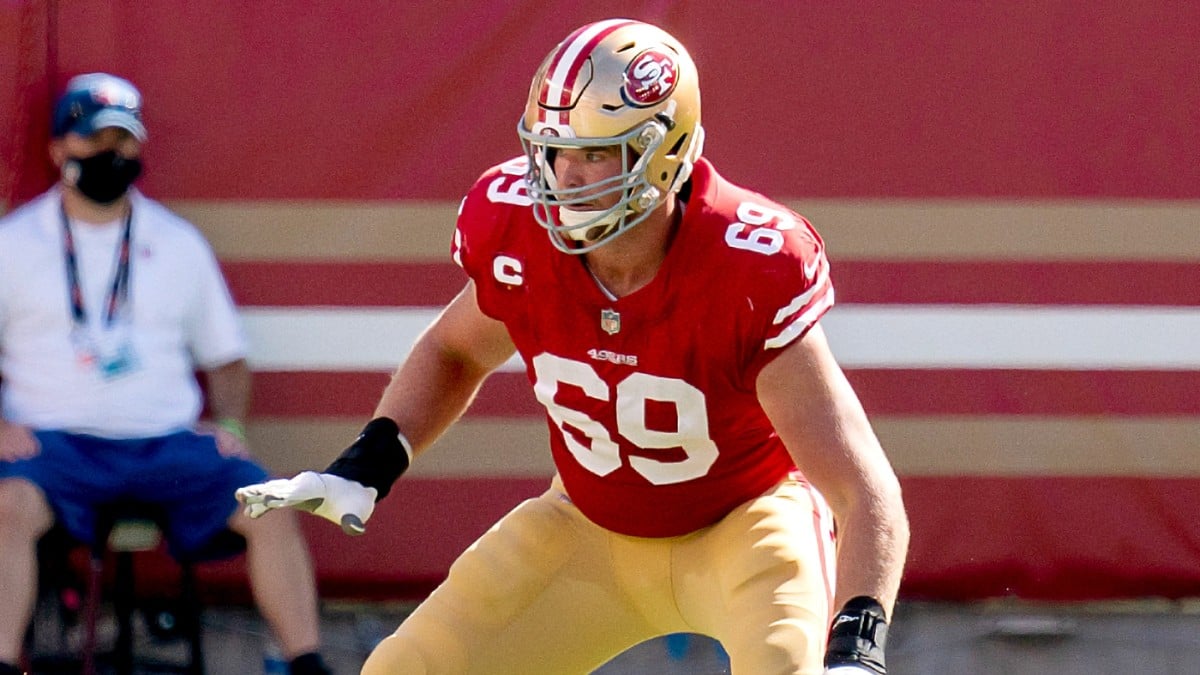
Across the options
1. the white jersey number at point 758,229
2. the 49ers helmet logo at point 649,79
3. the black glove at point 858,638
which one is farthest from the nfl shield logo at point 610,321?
the black glove at point 858,638

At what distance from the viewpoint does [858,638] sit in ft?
8.38

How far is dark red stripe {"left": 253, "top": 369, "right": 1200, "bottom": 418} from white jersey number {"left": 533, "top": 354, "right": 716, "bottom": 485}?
1747 mm

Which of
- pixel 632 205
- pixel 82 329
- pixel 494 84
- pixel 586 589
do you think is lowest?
pixel 82 329

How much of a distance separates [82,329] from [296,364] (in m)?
0.59

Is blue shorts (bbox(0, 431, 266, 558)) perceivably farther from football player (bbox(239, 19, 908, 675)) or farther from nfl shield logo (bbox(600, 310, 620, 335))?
nfl shield logo (bbox(600, 310, 620, 335))

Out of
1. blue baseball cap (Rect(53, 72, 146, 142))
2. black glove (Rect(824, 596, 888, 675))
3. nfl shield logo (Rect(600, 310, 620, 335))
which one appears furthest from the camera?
blue baseball cap (Rect(53, 72, 146, 142))

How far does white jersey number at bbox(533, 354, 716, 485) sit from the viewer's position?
293cm

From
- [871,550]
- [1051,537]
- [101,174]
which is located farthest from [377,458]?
[1051,537]

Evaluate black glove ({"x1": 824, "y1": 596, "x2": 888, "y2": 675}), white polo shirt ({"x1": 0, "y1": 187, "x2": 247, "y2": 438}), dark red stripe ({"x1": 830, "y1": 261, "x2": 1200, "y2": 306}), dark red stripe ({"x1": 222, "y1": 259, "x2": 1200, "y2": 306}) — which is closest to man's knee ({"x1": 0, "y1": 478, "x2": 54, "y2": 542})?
white polo shirt ({"x1": 0, "y1": 187, "x2": 247, "y2": 438})

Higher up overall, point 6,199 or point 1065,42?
point 1065,42

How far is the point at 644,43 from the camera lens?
2.94 metres

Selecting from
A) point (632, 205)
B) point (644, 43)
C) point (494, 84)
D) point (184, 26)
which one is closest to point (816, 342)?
point (632, 205)

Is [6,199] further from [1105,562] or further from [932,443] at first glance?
[1105,562]

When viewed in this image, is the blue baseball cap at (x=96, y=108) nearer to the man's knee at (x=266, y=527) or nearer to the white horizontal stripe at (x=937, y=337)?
the white horizontal stripe at (x=937, y=337)
